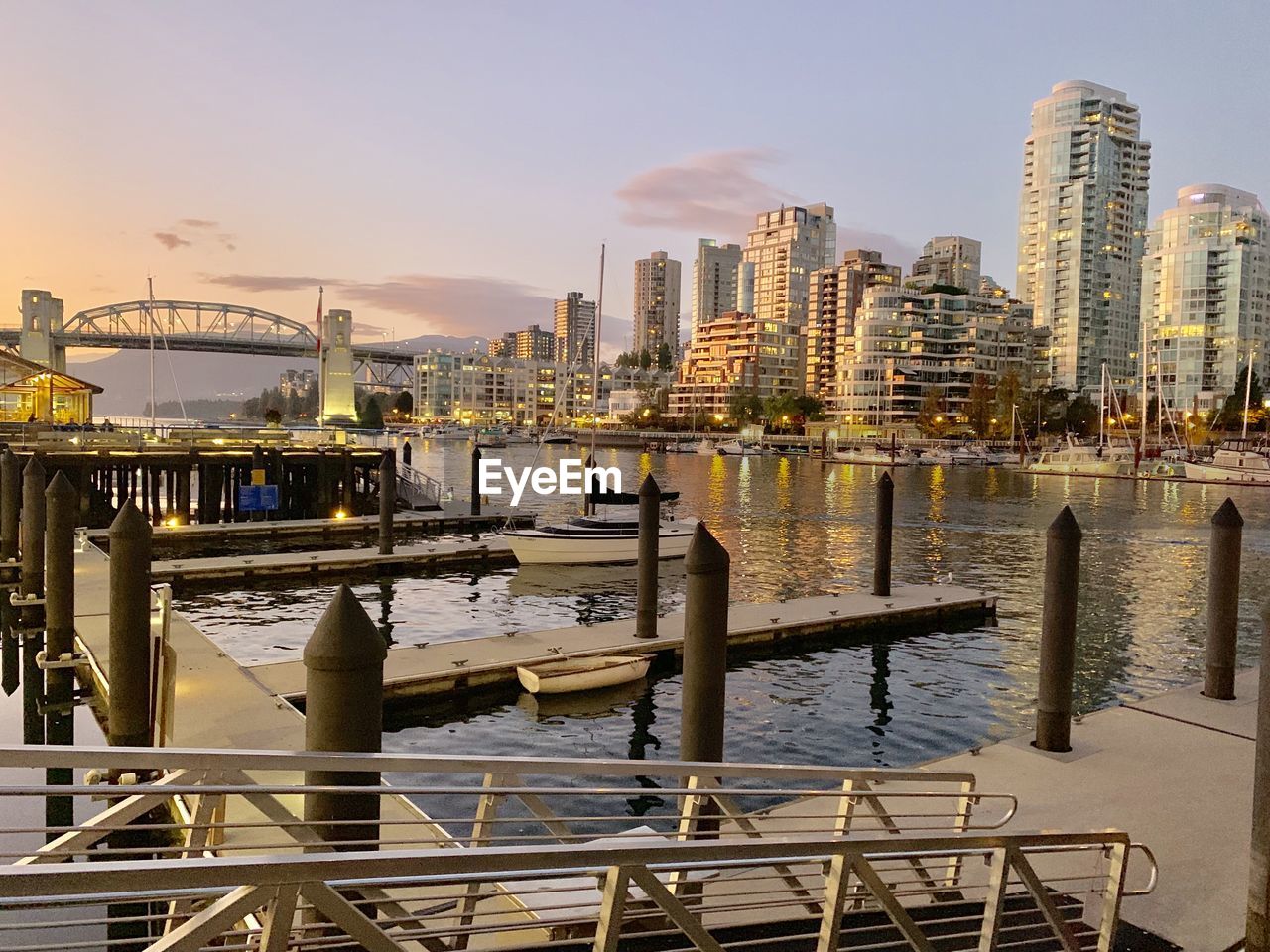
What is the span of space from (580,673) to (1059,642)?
9.43 meters

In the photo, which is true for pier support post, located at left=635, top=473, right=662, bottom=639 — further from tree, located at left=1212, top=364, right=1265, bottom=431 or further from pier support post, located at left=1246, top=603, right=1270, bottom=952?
tree, located at left=1212, top=364, right=1265, bottom=431

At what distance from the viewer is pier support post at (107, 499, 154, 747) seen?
12883 mm

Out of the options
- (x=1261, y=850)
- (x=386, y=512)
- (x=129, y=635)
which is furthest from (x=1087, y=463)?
(x=129, y=635)

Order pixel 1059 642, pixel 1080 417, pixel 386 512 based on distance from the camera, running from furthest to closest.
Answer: pixel 1080 417, pixel 386 512, pixel 1059 642

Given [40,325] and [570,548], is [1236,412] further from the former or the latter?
[40,325]

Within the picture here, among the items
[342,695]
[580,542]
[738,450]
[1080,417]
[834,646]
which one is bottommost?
[834,646]

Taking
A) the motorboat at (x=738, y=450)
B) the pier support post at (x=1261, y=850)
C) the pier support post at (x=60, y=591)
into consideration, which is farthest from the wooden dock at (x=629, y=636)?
the motorboat at (x=738, y=450)

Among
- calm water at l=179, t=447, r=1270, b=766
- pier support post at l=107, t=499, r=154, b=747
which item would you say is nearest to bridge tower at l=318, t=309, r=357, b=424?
calm water at l=179, t=447, r=1270, b=766

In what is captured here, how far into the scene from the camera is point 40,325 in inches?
4432

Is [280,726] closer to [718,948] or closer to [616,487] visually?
[718,948]

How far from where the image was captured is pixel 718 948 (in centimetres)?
510

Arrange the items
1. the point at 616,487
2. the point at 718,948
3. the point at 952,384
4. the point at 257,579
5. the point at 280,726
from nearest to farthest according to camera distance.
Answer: the point at 718,948 < the point at 280,726 < the point at 257,579 < the point at 616,487 < the point at 952,384

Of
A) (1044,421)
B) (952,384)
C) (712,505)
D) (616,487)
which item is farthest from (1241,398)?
(616,487)

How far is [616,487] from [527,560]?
1349cm
